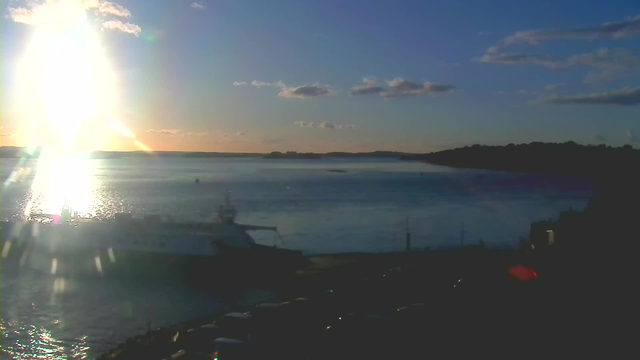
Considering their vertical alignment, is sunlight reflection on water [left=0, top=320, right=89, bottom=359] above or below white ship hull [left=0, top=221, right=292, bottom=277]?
below

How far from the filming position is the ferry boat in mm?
30000

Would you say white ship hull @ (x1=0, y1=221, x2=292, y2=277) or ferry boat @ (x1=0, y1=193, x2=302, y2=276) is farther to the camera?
white ship hull @ (x1=0, y1=221, x2=292, y2=277)

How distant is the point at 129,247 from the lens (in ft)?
108

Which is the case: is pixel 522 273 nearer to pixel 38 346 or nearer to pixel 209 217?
pixel 38 346

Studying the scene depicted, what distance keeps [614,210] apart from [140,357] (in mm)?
20761

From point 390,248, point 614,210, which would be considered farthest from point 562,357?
point 390,248

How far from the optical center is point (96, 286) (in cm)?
2742

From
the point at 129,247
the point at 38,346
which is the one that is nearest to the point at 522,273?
the point at 38,346

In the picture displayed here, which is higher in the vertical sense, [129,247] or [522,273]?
[522,273]

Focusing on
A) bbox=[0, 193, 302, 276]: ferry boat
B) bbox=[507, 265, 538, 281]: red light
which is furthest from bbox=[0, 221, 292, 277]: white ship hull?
bbox=[507, 265, 538, 281]: red light

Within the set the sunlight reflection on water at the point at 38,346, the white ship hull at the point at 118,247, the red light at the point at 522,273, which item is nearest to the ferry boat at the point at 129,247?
the white ship hull at the point at 118,247

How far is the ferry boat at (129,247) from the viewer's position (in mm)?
30000

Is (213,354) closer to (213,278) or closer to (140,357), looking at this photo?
(140,357)

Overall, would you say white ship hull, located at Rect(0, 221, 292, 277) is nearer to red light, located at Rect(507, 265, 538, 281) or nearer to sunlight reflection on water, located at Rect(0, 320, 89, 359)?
sunlight reflection on water, located at Rect(0, 320, 89, 359)
